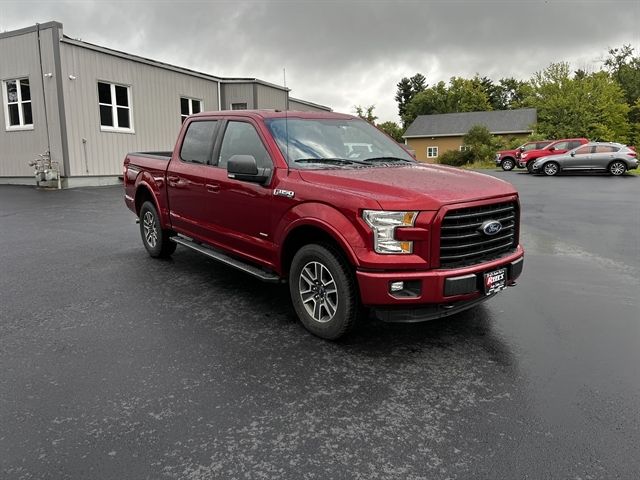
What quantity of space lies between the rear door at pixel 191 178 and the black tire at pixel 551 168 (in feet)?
74.2

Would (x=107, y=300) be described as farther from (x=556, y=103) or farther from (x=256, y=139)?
(x=556, y=103)

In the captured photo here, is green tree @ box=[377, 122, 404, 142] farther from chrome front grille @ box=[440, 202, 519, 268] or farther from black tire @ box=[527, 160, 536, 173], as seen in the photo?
chrome front grille @ box=[440, 202, 519, 268]

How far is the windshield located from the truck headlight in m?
1.04

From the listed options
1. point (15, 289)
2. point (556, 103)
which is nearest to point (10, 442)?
point (15, 289)

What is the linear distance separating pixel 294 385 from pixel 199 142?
11.8ft

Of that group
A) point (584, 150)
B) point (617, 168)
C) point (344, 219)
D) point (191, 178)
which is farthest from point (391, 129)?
point (344, 219)

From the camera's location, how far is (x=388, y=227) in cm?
360

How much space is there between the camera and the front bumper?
3588mm

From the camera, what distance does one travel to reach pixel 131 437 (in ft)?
9.00

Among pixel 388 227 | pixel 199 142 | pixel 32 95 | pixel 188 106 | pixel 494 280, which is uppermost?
pixel 188 106

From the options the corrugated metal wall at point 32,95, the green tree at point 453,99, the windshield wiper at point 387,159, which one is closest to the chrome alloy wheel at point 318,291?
the windshield wiper at point 387,159

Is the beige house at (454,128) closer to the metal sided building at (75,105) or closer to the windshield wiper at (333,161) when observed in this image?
the metal sided building at (75,105)

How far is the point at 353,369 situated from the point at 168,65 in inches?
762

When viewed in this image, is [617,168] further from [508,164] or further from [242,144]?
[242,144]
